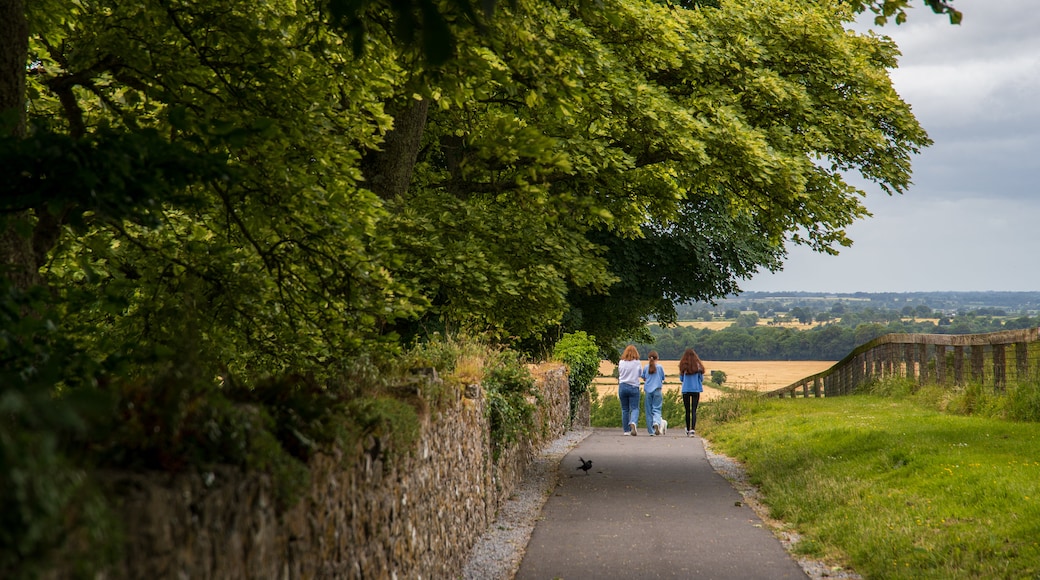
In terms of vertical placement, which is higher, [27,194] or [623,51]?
[623,51]

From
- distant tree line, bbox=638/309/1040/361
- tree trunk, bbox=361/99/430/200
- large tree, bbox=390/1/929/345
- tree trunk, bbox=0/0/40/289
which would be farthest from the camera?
distant tree line, bbox=638/309/1040/361

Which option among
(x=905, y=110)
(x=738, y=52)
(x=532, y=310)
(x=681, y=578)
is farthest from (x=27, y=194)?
(x=905, y=110)

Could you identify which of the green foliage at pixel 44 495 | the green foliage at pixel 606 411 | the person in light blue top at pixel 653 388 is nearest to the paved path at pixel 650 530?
the person in light blue top at pixel 653 388

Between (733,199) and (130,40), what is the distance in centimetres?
1161

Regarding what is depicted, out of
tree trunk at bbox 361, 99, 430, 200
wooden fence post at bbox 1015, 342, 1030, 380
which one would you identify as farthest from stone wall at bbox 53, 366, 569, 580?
wooden fence post at bbox 1015, 342, 1030, 380

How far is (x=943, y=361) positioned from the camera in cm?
2245

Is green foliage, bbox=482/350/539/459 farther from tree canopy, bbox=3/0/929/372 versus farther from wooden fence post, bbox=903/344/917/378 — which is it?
wooden fence post, bbox=903/344/917/378

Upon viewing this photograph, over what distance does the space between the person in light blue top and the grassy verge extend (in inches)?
148

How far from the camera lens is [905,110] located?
20641 millimetres

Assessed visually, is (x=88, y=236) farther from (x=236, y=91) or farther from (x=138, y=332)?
(x=236, y=91)

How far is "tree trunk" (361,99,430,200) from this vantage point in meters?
14.7

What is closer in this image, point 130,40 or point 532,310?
point 130,40

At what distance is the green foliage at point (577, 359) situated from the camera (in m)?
24.7

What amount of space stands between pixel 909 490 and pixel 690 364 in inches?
446
